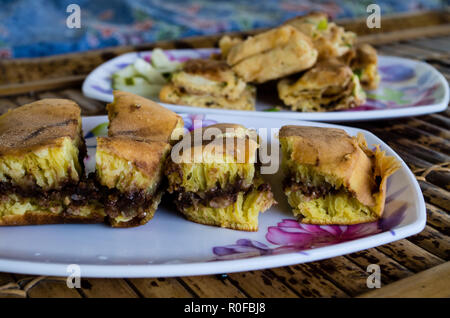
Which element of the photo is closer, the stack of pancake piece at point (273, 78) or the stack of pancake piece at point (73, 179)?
the stack of pancake piece at point (73, 179)

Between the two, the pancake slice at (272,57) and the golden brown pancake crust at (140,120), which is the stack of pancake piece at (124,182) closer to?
the golden brown pancake crust at (140,120)

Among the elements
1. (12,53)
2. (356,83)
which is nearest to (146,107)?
(356,83)

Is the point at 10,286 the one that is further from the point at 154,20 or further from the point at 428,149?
the point at 154,20

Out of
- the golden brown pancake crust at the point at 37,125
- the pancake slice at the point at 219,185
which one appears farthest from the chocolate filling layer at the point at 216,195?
the golden brown pancake crust at the point at 37,125

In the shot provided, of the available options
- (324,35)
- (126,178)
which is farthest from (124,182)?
(324,35)

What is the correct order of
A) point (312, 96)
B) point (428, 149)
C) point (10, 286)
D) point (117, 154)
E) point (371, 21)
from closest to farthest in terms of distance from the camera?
1. point (10, 286)
2. point (117, 154)
3. point (428, 149)
4. point (312, 96)
5. point (371, 21)
